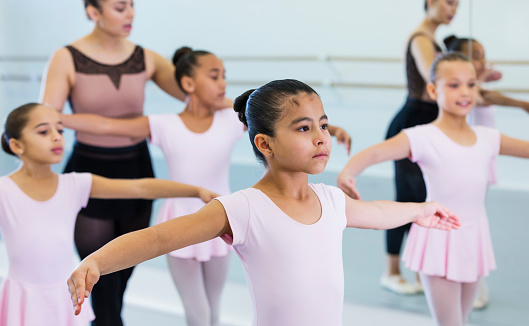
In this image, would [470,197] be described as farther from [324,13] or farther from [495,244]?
[324,13]

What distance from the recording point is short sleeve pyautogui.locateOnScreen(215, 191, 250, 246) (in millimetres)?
1438

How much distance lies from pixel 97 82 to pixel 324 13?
42.0 inches

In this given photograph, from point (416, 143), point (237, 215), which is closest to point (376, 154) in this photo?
point (416, 143)

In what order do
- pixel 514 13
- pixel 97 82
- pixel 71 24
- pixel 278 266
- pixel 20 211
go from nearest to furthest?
1. pixel 278 266
2. pixel 20 211
3. pixel 97 82
4. pixel 514 13
5. pixel 71 24

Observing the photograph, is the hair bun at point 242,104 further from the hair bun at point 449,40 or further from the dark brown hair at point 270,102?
the hair bun at point 449,40

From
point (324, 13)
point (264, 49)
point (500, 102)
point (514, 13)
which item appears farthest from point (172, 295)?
point (514, 13)

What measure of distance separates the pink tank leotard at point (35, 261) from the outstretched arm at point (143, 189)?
0.41 feet

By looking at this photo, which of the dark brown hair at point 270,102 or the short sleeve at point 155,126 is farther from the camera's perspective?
the short sleeve at point 155,126

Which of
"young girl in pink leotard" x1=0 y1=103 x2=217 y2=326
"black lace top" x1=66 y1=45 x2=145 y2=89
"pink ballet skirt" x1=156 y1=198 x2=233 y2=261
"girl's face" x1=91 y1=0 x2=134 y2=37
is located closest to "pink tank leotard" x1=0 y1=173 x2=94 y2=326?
"young girl in pink leotard" x1=0 y1=103 x2=217 y2=326

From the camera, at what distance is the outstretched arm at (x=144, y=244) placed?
115 cm

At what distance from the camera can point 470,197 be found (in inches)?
82.4

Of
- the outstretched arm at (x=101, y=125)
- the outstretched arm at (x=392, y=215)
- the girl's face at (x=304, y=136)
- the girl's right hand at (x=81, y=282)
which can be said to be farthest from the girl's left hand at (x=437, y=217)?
the outstretched arm at (x=101, y=125)

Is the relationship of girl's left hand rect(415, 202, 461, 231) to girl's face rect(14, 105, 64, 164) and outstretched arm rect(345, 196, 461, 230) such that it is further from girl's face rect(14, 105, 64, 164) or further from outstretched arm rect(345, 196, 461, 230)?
girl's face rect(14, 105, 64, 164)

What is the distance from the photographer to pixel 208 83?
7.63 feet
